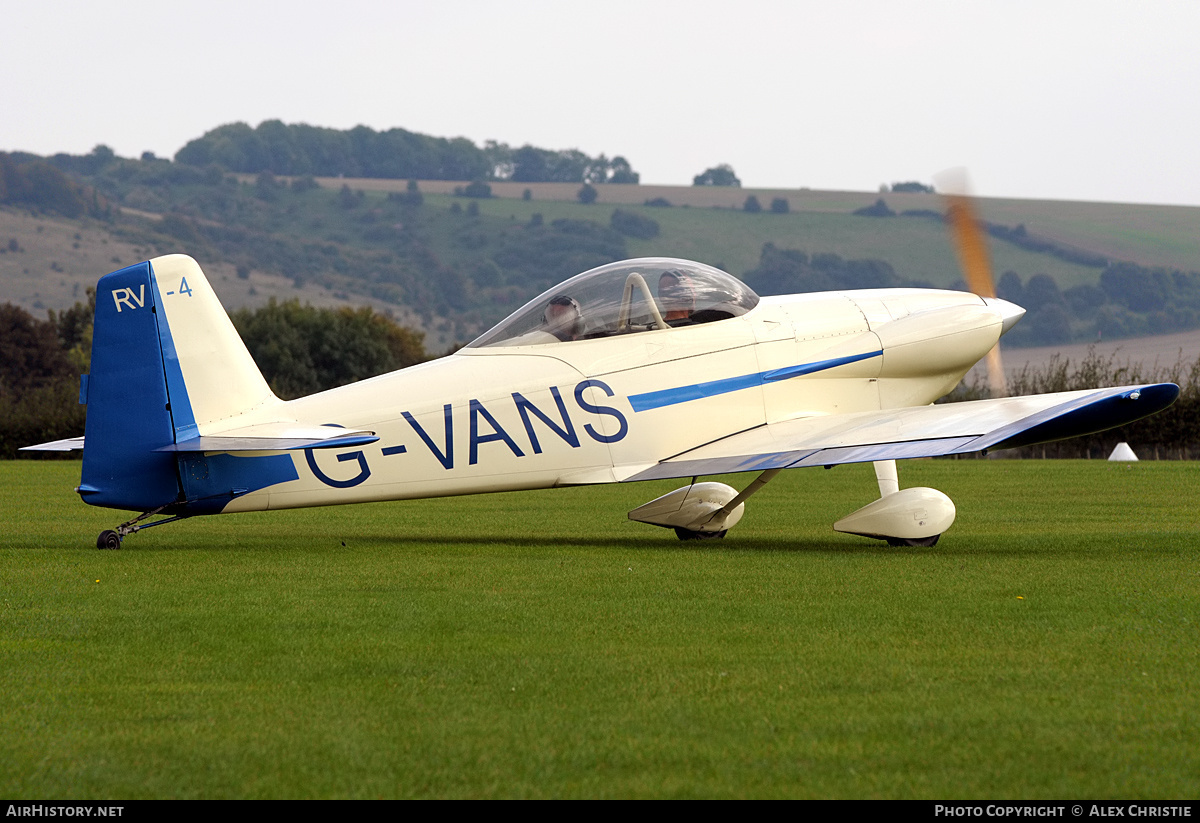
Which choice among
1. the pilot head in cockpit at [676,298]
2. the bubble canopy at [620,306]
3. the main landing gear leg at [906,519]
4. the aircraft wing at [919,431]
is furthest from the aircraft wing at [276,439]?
the main landing gear leg at [906,519]

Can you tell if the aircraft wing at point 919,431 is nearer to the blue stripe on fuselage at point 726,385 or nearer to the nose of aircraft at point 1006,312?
the blue stripe on fuselage at point 726,385

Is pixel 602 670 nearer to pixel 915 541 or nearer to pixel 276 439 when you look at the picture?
pixel 276 439

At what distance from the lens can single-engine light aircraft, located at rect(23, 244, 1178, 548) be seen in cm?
919

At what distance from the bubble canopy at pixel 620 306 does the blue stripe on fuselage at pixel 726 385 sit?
1.71 feet

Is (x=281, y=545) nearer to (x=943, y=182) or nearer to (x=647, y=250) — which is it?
(x=943, y=182)

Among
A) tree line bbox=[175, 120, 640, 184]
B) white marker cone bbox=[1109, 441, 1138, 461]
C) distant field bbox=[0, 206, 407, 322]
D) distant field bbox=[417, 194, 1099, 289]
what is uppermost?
tree line bbox=[175, 120, 640, 184]

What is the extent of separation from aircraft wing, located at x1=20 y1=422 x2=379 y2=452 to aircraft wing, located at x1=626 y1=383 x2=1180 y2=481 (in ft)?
7.62

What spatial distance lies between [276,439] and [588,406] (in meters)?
2.47

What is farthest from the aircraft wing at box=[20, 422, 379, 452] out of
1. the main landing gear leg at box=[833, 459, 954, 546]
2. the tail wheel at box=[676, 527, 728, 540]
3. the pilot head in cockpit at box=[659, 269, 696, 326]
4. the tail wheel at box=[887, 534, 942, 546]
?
the tail wheel at box=[887, 534, 942, 546]

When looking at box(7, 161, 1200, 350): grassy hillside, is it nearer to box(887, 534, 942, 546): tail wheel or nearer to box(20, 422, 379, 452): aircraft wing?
box(887, 534, 942, 546): tail wheel

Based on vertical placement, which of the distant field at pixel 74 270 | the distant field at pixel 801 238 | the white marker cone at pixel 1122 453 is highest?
the distant field at pixel 74 270

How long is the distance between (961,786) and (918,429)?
6.11 m

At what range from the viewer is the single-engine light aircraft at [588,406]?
919 cm

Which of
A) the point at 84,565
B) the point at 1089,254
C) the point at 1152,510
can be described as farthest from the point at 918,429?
the point at 1089,254
